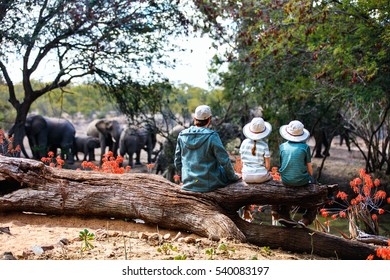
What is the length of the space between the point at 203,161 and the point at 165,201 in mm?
645

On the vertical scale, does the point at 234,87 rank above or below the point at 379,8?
below

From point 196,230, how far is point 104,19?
31.2ft

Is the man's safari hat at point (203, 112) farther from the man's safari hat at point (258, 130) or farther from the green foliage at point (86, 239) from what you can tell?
the green foliage at point (86, 239)

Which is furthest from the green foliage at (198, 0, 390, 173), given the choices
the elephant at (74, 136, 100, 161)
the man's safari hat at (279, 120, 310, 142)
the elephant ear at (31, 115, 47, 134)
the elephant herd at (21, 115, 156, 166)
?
the elephant at (74, 136, 100, 161)

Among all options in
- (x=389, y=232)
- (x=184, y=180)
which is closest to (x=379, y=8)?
(x=389, y=232)

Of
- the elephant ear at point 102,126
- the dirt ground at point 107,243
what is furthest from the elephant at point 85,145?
the dirt ground at point 107,243

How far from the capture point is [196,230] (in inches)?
262

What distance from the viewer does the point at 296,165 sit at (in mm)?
6480

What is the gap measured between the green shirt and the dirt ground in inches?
30.4

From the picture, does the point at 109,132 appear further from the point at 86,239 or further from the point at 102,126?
the point at 86,239

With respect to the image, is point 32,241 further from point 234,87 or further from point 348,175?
point 348,175

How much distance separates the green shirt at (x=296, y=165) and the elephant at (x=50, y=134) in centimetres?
1501

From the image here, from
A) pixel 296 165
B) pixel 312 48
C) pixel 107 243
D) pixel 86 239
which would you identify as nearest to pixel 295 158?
pixel 296 165

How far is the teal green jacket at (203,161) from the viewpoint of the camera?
21.3 feet
